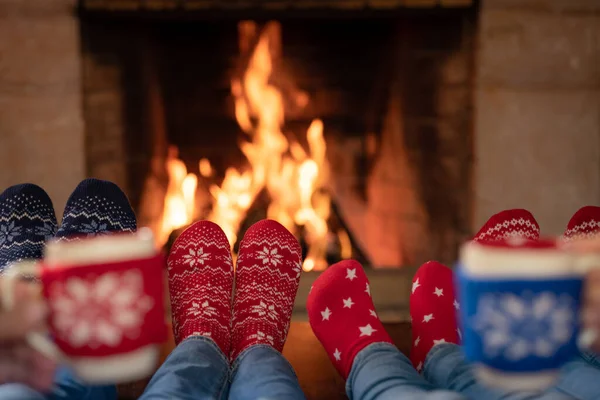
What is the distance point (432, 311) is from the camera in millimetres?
1087

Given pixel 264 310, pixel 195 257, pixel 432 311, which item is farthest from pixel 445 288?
pixel 195 257

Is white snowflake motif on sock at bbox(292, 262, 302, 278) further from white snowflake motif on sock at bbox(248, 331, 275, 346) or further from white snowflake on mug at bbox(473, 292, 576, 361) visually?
white snowflake on mug at bbox(473, 292, 576, 361)

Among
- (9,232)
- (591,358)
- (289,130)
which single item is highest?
(289,130)

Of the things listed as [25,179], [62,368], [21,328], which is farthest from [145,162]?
[21,328]

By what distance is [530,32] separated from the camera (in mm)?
1530

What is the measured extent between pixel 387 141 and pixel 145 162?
60 cm

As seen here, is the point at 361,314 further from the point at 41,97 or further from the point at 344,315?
the point at 41,97

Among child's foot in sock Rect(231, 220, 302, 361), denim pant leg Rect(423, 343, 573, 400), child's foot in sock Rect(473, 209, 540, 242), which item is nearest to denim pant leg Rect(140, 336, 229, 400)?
child's foot in sock Rect(231, 220, 302, 361)

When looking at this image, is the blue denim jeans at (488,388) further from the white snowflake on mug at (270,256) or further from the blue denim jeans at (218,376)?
the white snowflake on mug at (270,256)

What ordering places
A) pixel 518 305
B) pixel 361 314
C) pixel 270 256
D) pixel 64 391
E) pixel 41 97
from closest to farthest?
1. pixel 518 305
2. pixel 64 391
3. pixel 361 314
4. pixel 270 256
5. pixel 41 97

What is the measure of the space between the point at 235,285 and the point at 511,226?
468 millimetres

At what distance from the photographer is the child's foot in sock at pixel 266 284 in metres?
1.07

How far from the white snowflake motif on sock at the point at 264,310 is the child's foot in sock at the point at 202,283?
42 millimetres

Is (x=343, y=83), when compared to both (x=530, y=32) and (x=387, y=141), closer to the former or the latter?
(x=387, y=141)
